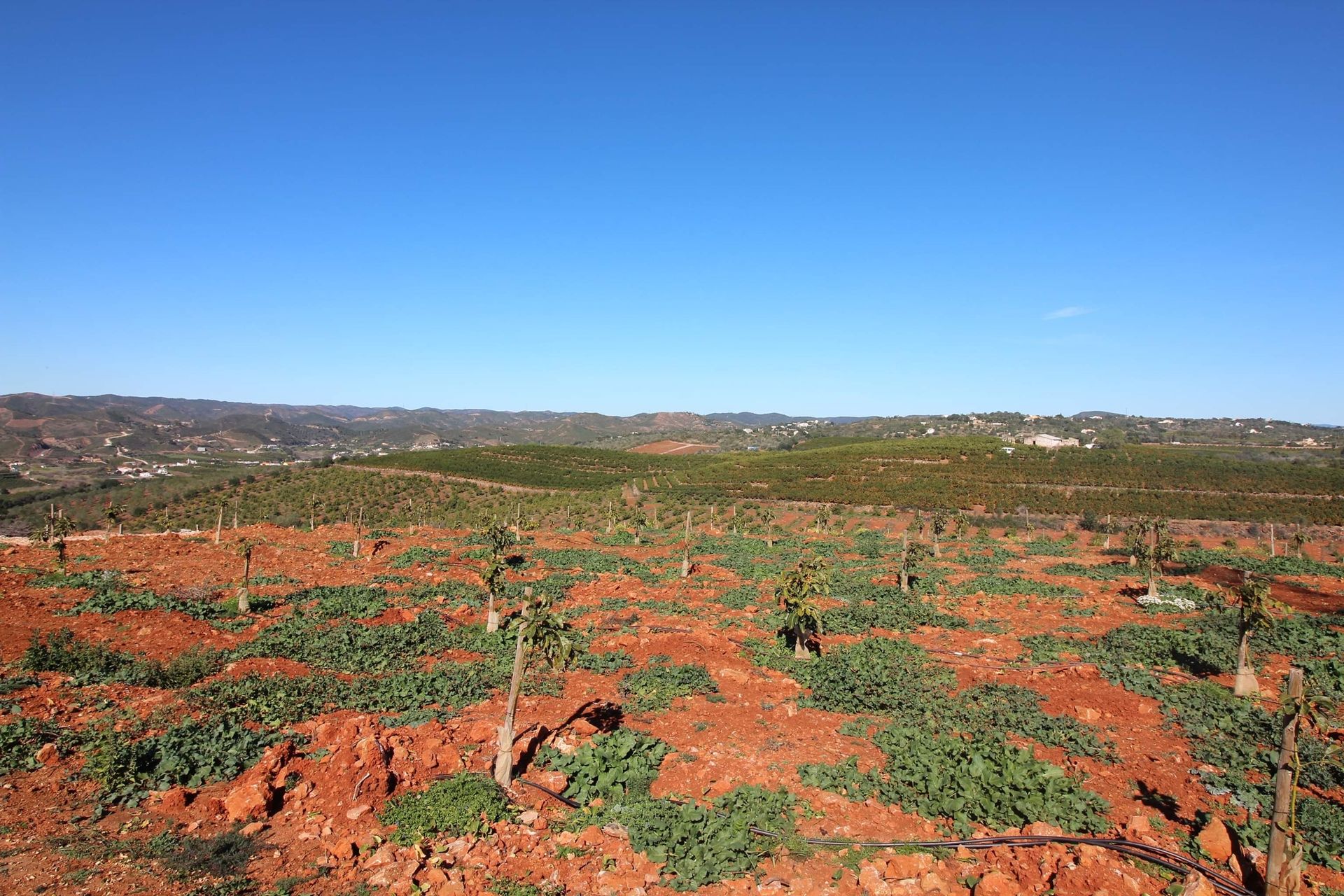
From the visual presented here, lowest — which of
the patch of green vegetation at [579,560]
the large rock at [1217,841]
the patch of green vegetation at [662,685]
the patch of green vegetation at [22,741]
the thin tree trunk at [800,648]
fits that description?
the patch of green vegetation at [579,560]

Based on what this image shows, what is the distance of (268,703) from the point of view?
38.4 ft

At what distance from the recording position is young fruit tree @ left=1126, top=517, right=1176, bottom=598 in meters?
21.9

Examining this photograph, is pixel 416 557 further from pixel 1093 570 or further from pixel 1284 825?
pixel 1093 570

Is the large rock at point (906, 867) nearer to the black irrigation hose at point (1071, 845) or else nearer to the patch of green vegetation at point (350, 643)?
the black irrigation hose at point (1071, 845)

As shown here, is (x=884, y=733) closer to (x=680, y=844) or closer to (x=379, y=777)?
(x=680, y=844)

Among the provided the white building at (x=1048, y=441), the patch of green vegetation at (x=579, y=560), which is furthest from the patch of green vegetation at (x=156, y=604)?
the white building at (x=1048, y=441)

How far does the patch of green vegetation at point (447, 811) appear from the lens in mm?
8375

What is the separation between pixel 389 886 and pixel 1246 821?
36.9 feet

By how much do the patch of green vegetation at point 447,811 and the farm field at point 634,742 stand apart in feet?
0.12

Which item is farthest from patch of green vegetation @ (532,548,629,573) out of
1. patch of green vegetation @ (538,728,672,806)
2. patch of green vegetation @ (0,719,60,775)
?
patch of green vegetation @ (0,719,60,775)

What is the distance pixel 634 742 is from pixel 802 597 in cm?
654

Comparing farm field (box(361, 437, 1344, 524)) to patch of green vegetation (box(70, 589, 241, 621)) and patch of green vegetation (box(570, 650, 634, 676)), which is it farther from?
patch of green vegetation (box(70, 589, 241, 621))

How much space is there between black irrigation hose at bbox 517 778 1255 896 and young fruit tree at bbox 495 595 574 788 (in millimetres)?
3707

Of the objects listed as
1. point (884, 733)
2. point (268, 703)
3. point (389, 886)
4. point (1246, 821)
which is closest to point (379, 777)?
point (389, 886)
